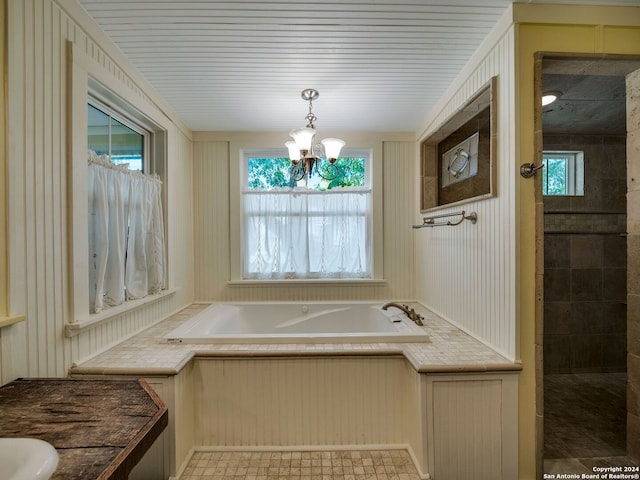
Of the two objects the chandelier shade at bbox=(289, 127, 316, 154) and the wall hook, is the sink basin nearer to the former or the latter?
the chandelier shade at bbox=(289, 127, 316, 154)

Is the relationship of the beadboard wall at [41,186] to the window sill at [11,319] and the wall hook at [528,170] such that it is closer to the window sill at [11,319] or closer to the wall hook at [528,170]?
the window sill at [11,319]

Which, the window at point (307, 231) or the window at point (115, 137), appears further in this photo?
the window at point (307, 231)

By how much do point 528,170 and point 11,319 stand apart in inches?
88.7

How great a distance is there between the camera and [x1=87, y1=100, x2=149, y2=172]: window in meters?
1.71

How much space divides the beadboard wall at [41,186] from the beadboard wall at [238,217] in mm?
1293

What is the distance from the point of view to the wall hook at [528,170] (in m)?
1.41

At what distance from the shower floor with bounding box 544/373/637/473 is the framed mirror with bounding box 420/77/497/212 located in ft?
→ 4.88

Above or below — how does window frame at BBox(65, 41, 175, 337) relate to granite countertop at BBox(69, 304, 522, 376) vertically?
above

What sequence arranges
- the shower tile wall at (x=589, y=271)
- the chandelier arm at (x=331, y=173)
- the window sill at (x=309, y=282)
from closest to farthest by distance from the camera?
the chandelier arm at (x=331, y=173) < the shower tile wall at (x=589, y=271) < the window sill at (x=309, y=282)

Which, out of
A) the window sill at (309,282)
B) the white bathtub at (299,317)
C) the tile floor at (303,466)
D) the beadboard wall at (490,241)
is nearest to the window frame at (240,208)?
the window sill at (309,282)

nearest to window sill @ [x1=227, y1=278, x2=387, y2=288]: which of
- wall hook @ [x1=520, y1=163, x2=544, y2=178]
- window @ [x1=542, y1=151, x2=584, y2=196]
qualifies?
wall hook @ [x1=520, y1=163, x2=544, y2=178]

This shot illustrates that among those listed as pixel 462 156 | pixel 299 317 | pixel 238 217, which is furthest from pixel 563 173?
pixel 238 217

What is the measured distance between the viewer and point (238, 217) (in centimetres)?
287

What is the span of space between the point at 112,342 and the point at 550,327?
3.51 meters
